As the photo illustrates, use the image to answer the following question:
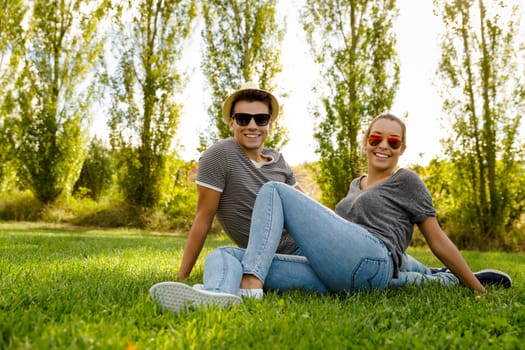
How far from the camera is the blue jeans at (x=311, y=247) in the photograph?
2.78 metres

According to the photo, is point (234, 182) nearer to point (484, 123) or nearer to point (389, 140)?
point (389, 140)

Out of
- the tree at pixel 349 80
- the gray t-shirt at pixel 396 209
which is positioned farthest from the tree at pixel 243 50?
the gray t-shirt at pixel 396 209

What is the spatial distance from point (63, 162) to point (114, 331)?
15.7 m

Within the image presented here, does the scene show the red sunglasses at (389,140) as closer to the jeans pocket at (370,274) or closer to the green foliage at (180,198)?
the jeans pocket at (370,274)

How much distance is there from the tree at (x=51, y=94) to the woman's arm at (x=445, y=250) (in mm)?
15304

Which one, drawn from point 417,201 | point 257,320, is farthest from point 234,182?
point 257,320

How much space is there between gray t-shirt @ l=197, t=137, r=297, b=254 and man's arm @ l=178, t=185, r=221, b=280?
57mm

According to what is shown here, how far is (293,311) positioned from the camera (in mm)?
2422

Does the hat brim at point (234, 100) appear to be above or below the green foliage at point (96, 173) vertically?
above

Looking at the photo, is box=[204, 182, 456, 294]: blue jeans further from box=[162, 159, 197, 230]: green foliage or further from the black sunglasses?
box=[162, 159, 197, 230]: green foliage

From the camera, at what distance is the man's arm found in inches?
131

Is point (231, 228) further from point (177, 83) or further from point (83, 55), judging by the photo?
point (83, 55)

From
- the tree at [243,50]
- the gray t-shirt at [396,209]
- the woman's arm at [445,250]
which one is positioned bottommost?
the woman's arm at [445,250]

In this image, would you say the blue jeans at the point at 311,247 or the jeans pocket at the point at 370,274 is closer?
the blue jeans at the point at 311,247
